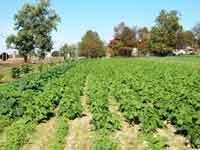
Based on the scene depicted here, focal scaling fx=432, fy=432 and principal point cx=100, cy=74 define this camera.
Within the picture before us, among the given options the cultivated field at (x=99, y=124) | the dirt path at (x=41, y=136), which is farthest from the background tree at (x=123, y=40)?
the dirt path at (x=41, y=136)

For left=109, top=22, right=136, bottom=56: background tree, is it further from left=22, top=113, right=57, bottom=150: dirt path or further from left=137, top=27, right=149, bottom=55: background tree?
left=22, top=113, right=57, bottom=150: dirt path

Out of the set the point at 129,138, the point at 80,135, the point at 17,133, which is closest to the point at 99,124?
the point at 80,135

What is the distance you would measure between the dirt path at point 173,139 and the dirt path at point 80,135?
1.79m

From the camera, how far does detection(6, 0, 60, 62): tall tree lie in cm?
8531

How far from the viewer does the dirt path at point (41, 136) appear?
1005 centimetres

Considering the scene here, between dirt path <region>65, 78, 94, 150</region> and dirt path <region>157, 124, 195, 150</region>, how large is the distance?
1785 mm

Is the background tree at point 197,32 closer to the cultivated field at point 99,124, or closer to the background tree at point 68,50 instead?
the background tree at point 68,50

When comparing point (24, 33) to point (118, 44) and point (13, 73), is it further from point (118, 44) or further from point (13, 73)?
point (13, 73)

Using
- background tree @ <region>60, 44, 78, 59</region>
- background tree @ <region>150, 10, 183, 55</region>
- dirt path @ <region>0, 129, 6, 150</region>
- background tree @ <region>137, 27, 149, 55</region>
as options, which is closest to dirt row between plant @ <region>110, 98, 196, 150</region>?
dirt path @ <region>0, 129, 6, 150</region>

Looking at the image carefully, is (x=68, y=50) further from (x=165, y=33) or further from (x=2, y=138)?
(x=2, y=138)

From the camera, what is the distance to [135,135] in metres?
10.8

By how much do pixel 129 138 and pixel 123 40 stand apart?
99020mm

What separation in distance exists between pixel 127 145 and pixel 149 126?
1384mm

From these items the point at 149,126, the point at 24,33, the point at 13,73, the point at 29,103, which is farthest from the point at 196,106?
the point at 24,33
